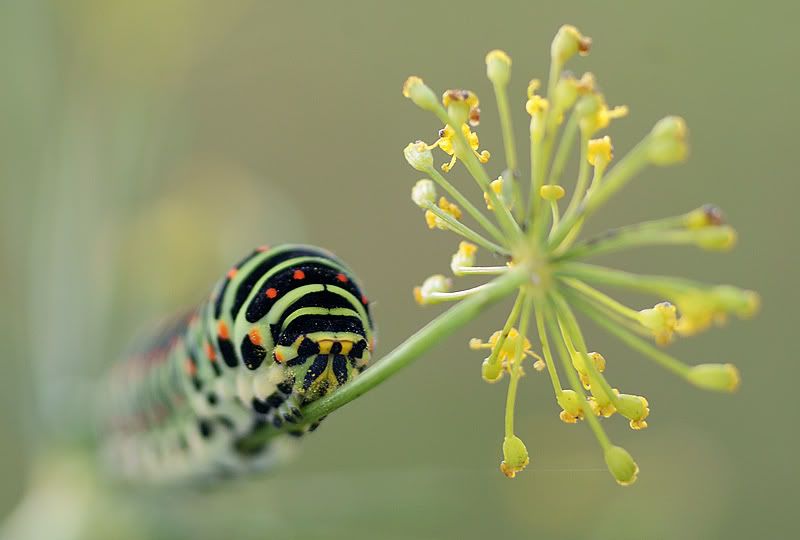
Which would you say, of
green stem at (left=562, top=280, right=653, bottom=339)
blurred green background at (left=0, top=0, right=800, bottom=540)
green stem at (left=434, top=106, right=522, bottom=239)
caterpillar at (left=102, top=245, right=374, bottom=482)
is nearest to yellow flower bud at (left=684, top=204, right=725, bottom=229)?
green stem at (left=562, top=280, right=653, bottom=339)

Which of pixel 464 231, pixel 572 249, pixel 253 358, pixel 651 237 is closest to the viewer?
pixel 651 237

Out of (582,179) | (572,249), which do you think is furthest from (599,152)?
(572,249)

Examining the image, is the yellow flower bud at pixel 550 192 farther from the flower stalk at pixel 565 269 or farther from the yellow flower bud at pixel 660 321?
the yellow flower bud at pixel 660 321

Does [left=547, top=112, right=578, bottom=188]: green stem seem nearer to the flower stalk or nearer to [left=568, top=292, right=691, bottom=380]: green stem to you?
the flower stalk

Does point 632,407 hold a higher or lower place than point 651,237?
lower

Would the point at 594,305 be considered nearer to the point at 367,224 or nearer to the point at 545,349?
the point at 545,349

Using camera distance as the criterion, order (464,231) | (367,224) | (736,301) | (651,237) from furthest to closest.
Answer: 1. (367,224)
2. (464,231)
3. (651,237)
4. (736,301)
